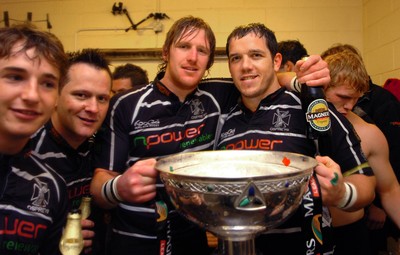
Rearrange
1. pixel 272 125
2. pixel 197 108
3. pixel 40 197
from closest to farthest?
pixel 40 197 → pixel 272 125 → pixel 197 108

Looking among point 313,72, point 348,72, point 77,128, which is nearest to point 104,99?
point 77,128

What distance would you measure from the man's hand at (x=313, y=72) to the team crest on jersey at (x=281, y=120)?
0.49 feet

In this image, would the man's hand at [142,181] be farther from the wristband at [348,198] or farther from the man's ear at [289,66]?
the man's ear at [289,66]

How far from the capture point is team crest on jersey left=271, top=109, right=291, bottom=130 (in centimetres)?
120

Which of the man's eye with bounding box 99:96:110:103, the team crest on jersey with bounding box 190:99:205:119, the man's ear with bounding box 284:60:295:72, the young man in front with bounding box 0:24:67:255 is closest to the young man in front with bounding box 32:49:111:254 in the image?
the man's eye with bounding box 99:96:110:103

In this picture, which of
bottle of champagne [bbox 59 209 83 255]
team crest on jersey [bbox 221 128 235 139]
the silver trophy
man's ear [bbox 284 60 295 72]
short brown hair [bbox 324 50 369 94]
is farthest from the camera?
man's ear [bbox 284 60 295 72]

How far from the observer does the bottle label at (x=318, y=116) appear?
98 centimetres

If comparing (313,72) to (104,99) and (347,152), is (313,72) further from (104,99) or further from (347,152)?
(104,99)

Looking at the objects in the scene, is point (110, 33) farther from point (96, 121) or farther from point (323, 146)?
point (323, 146)

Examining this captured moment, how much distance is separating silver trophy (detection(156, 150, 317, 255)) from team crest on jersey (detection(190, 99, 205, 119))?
0.56 m

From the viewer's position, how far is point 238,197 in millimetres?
567

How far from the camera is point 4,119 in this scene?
0.83m

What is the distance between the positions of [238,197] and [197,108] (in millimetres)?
781

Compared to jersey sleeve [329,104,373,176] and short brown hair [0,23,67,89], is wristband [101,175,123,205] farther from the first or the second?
jersey sleeve [329,104,373,176]
